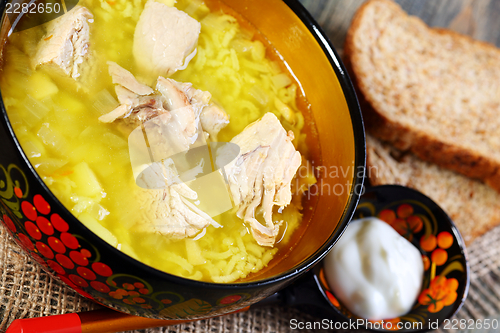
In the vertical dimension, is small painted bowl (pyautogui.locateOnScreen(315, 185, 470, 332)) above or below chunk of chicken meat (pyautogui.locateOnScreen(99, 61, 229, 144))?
below

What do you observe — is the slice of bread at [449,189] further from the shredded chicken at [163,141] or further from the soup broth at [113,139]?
the shredded chicken at [163,141]

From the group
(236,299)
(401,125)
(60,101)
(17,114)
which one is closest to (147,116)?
(60,101)

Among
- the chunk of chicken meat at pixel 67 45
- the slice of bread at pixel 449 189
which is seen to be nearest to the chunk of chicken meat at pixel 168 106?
the chunk of chicken meat at pixel 67 45

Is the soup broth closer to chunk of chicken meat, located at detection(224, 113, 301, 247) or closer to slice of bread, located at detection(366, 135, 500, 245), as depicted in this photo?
chunk of chicken meat, located at detection(224, 113, 301, 247)

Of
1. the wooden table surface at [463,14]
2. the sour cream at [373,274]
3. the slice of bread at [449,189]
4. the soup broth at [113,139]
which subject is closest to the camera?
the soup broth at [113,139]

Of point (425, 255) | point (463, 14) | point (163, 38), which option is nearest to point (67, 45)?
point (163, 38)

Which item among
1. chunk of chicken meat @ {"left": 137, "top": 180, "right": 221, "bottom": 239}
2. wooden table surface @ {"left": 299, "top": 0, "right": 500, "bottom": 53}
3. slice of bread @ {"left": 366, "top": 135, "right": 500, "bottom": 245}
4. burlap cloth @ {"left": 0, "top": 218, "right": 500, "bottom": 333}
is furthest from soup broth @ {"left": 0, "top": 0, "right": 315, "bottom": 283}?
wooden table surface @ {"left": 299, "top": 0, "right": 500, "bottom": 53}
